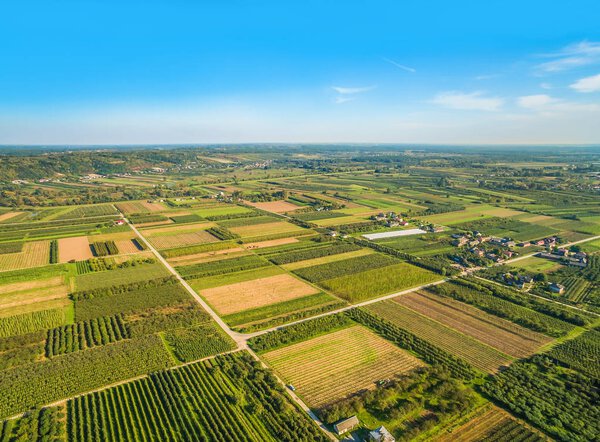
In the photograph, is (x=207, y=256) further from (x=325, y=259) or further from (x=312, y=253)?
(x=325, y=259)

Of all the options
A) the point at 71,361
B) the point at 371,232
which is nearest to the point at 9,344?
the point at 71,361

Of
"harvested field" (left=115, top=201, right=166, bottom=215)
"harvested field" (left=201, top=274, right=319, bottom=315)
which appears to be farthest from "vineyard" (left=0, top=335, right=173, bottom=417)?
"harvested field" (left=115, top=201, right=166, bottom=215)

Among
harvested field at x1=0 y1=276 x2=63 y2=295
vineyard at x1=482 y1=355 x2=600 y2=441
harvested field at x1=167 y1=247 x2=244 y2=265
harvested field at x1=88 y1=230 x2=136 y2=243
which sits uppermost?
harvested field at x1=88 y1=230 x2=136 y2=243

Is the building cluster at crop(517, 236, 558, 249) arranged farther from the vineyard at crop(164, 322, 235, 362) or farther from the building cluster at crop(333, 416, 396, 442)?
the vineyard at crop(164, 322, 235, 362)

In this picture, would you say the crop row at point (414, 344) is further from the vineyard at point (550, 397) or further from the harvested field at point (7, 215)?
the harvested field at point (7, 215)

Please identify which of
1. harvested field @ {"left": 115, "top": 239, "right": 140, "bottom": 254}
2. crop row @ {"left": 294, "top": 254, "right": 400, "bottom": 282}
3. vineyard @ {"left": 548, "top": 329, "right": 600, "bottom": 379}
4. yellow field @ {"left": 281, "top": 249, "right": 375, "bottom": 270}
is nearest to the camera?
vineyard @ {"left": 548, "top": 329, "right": 600, "bottom": 379}

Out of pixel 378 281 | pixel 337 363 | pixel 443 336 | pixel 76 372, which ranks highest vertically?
pixel 378 281

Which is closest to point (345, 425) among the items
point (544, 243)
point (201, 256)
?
point (201, 256)

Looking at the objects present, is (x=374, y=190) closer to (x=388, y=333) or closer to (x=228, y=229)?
(x=228, y=229)
